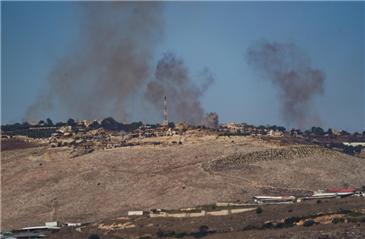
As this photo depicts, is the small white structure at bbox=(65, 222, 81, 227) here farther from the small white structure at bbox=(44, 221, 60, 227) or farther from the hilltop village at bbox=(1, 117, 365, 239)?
the small white structure at bbox=(44, 221, 60, 227)

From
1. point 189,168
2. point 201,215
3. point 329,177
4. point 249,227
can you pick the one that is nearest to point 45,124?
point 189,168

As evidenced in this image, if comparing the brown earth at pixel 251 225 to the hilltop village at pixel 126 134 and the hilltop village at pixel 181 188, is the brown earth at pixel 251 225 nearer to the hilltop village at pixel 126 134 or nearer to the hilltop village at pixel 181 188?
the hilltop village at pixel 181 188

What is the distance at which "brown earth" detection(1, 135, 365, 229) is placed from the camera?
3366 inches

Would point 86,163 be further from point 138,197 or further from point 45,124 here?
point 45,124

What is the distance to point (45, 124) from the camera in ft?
516

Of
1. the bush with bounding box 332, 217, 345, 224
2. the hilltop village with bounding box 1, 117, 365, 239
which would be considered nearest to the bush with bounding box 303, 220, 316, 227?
the hilltop village with bounding box 1, 117, 365, 239

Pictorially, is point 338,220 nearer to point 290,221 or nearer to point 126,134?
point 290,221

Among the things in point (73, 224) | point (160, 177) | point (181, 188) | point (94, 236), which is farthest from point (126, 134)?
point (94, 236)

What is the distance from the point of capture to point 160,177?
301 feet

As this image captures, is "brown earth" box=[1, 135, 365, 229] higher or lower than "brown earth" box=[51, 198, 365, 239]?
higher

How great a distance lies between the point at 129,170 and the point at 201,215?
2460 cm

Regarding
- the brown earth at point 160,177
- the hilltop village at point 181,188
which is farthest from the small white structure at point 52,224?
the brown earth at point 160,177

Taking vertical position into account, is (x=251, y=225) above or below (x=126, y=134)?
below

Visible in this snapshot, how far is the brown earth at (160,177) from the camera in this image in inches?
3366
